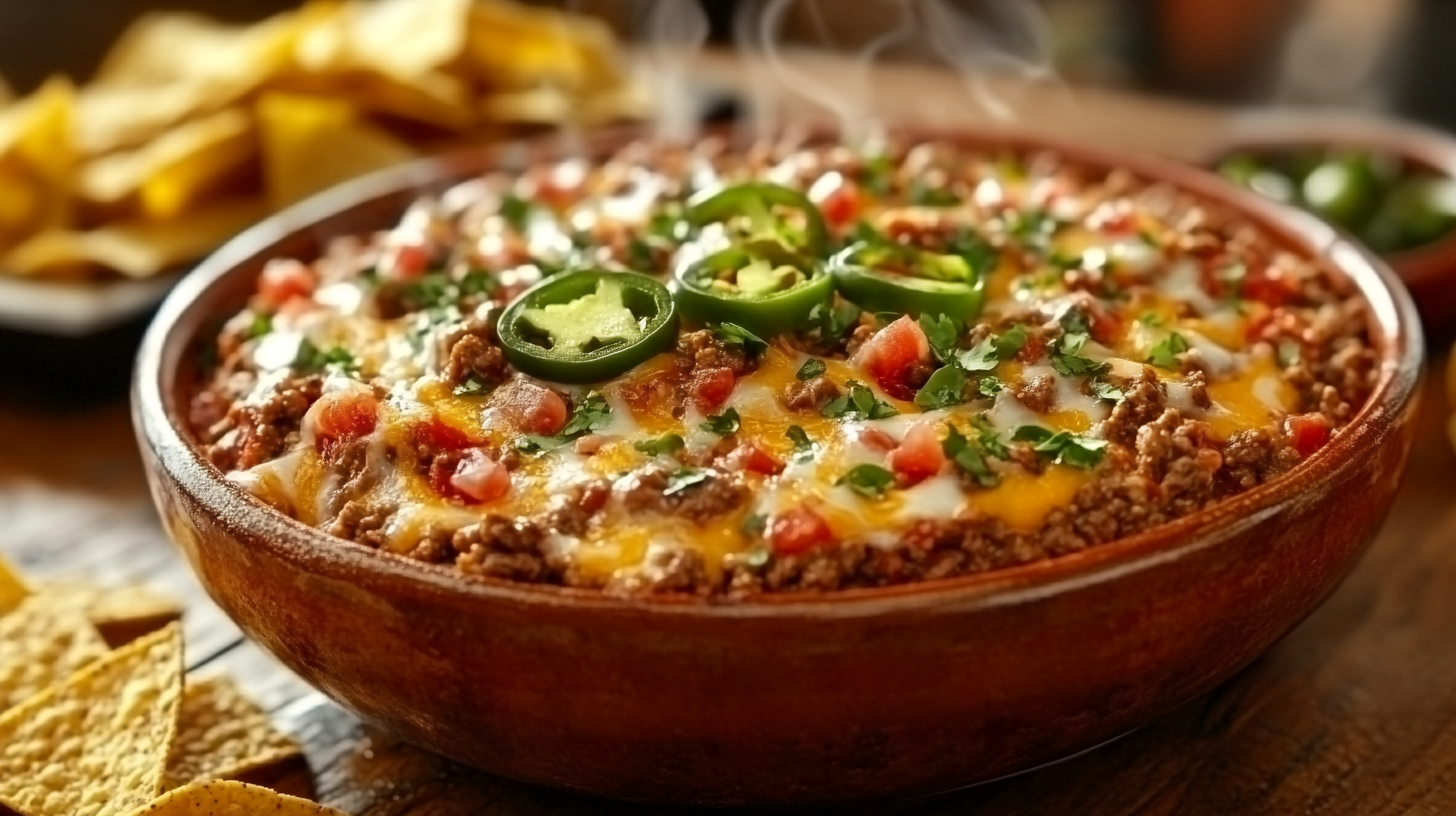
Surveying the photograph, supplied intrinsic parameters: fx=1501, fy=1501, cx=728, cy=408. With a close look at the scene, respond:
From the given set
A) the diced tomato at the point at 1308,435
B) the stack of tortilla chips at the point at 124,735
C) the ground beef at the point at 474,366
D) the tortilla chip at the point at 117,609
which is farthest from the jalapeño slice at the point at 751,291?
the tortilla chip at the point at 117,609

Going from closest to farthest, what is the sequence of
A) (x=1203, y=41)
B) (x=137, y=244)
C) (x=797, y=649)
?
(x=797, y=649), (x=137, y=244), (x=1203, y=41)

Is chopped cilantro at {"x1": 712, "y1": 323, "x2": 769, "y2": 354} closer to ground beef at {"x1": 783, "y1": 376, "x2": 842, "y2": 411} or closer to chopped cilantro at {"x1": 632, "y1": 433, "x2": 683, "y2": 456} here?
ground beef at {"x1": 783, "y1": 376, "x2": 842, "y2": 411}

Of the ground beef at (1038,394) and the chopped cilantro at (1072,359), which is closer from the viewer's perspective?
the ground beef at (1038,394)

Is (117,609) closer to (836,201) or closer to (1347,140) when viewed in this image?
(836,201)

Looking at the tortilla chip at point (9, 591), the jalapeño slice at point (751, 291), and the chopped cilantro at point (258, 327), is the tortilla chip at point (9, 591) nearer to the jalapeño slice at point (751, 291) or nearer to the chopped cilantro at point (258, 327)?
the chopped cilantro at point (258, 327)

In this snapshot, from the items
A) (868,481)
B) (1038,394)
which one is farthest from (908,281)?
(868,481)

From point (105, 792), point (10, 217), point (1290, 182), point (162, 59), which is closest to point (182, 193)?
point (10, 217)
